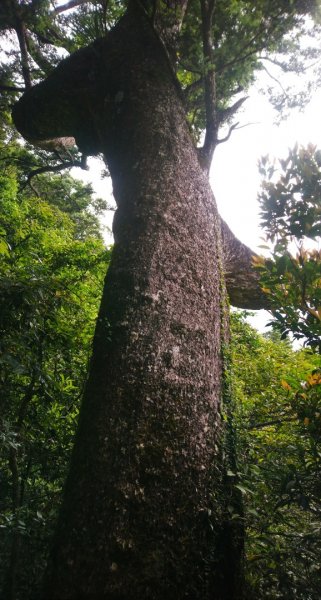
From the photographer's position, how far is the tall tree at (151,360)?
169cm

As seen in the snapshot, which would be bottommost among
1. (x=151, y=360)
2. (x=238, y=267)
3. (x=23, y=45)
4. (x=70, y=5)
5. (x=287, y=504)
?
(x=287, y=504)

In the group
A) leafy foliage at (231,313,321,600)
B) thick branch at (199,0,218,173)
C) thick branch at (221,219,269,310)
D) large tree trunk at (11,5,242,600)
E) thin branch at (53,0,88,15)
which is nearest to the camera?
large tree trunk at (11,5,242,600)

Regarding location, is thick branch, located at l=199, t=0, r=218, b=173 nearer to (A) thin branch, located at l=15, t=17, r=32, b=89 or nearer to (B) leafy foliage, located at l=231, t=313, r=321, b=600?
(B) leafy foliage, located at l=231, t=313, r=321, b=600

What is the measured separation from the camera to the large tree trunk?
5.49 ft

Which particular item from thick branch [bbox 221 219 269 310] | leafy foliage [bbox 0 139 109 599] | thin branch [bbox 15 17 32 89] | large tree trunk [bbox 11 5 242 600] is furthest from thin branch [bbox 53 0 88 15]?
thick branch [bbox 221 219 269 310]

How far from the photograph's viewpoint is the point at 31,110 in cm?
455

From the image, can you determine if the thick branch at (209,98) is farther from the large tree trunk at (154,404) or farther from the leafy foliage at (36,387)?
the leafy foliage at (36,387)

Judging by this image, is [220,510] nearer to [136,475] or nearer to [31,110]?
[136,475]

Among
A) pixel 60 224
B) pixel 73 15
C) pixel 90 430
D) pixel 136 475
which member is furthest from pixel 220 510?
pixel 60 224

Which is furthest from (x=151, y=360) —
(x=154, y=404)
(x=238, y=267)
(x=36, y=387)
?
(x=238, y=267)

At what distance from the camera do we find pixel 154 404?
2055 mm

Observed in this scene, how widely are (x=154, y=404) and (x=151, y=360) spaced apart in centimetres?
27

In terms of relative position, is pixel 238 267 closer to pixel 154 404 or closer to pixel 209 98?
pixel 209 98

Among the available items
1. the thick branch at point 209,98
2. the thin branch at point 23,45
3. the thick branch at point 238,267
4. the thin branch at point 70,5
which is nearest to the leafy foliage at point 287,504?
the thick branch at point 238,267
